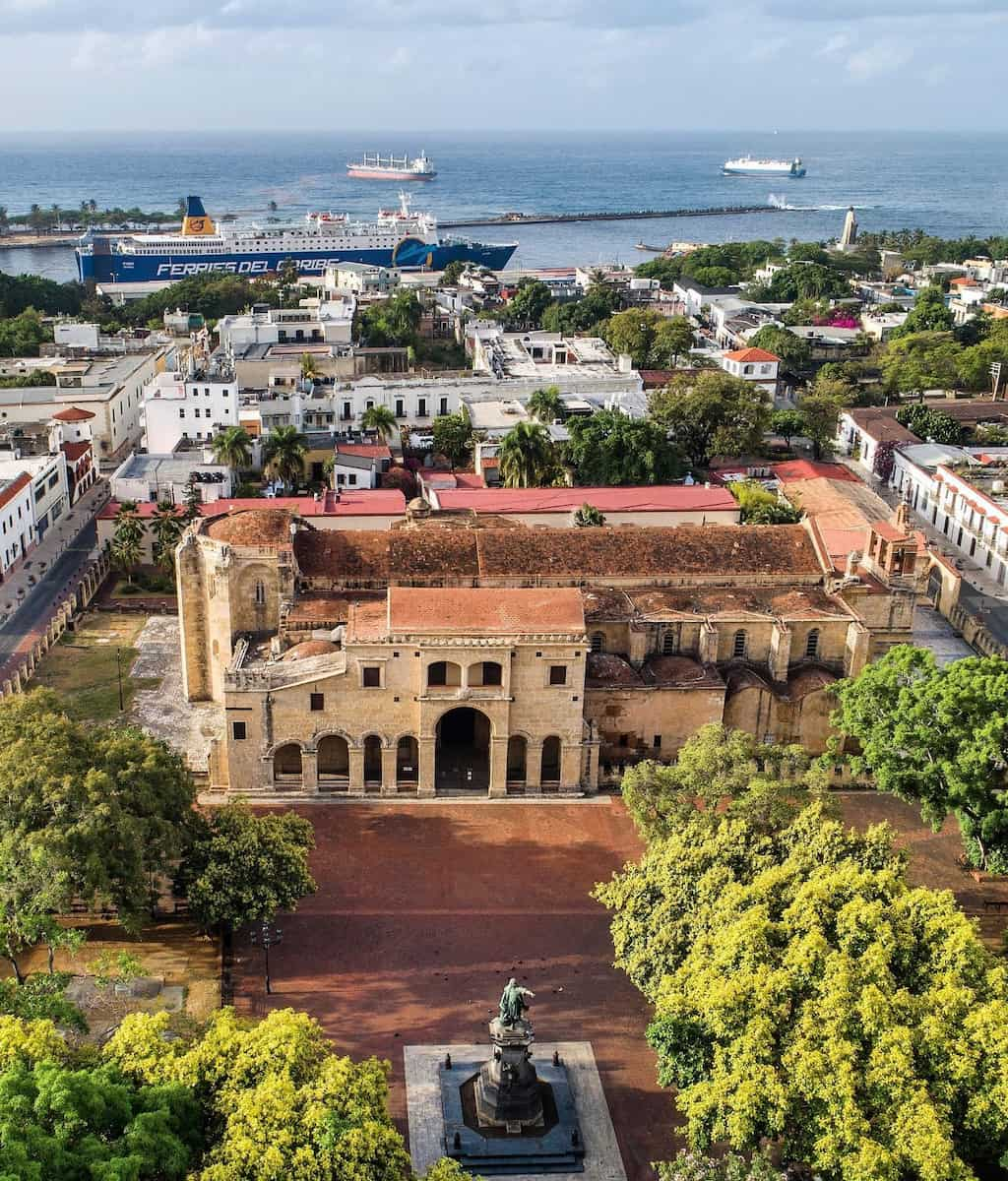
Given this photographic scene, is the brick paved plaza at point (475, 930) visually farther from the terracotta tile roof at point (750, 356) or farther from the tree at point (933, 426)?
the terracotta tile roof at point (750, 356)

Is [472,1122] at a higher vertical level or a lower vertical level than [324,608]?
lower

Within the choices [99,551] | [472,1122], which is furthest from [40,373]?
[472,1122]

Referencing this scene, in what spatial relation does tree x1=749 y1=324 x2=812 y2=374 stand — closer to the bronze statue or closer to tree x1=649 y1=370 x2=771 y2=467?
tree x1=649 y1=370 x2=771 y2=467

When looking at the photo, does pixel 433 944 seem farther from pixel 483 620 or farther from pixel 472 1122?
pixel 483 620

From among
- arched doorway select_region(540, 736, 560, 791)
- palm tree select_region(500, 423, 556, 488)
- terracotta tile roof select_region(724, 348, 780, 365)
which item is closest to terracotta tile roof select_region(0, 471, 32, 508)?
palm tree select_region(500, 423, 556, 488)

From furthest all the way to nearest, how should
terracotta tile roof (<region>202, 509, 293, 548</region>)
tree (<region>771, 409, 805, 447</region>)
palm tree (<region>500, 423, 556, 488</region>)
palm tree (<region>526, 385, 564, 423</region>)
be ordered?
tree (<region>771, 409, 805, 447</region>), palm tree (<region>526, 385, 564, 423</region>), palm tree (<region>500, 423, 556, 488</region>), terracotta tile roof (<region>202, 509, 293, 548</region>)
